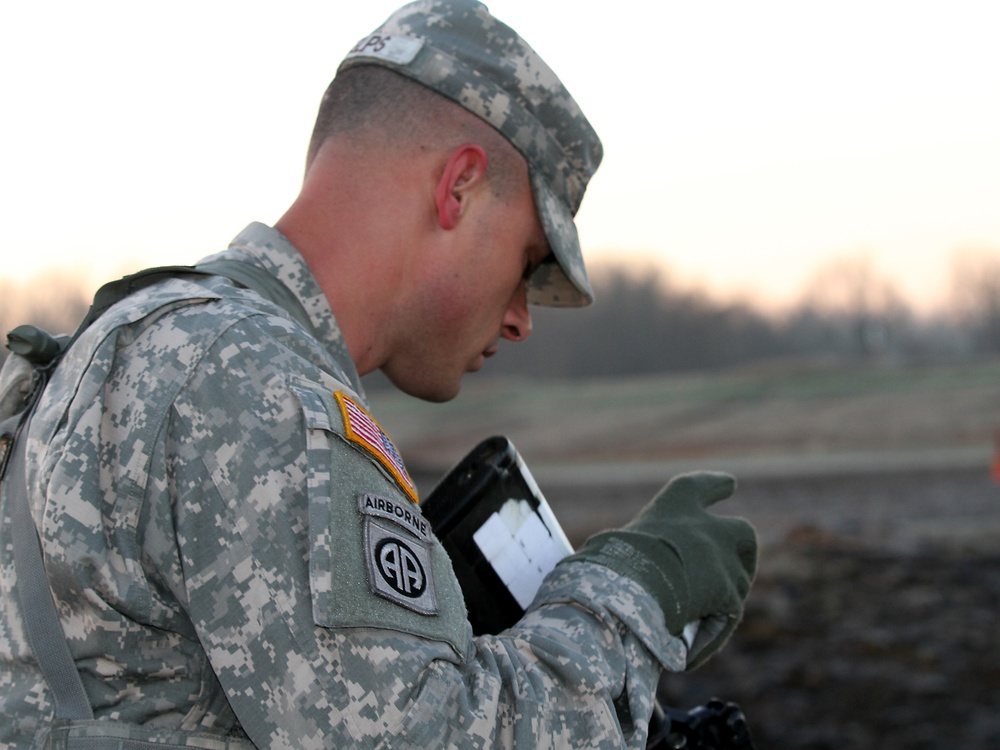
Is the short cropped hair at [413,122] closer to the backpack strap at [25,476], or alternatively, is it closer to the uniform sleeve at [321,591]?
the backpack strap at [25,476]

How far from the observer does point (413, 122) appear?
2.17 m

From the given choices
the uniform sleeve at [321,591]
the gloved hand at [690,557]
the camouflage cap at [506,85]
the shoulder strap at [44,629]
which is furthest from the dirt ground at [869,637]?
the shoulder strap at [44,629]

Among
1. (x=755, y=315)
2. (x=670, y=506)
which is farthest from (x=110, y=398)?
(x=755, y=315)

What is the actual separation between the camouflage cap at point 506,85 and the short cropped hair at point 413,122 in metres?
0.02

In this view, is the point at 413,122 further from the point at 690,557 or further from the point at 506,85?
the point at 690,557

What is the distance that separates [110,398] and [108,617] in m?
0.31

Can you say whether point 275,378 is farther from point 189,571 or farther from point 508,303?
point 508,303

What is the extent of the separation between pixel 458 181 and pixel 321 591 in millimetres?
951

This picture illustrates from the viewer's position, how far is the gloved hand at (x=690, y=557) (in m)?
1.96

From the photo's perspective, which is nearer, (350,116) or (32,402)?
(32,402)

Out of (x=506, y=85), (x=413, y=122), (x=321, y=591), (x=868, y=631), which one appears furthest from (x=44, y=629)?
(x=868, y=631)

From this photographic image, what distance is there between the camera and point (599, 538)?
205cm

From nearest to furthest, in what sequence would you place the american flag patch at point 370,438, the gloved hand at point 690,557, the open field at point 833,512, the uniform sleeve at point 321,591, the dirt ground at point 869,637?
1. the uniform sleeve at point 321,591
2. the american flag patch at point 370,438
3. the gloved hand at point 690,557
4. the dirt ground at point 869,637
5. the open field at point 833,512

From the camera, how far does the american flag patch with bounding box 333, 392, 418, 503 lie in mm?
1594
